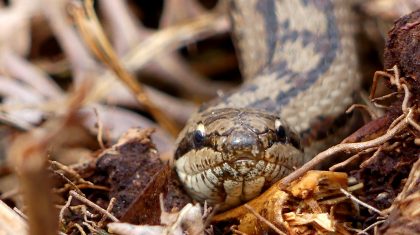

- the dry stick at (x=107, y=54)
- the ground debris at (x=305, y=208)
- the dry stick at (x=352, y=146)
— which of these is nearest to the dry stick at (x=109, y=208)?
the ground debris at (x=305, y=208)

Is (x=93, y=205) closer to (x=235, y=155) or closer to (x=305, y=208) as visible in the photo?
(x=235, y=155)

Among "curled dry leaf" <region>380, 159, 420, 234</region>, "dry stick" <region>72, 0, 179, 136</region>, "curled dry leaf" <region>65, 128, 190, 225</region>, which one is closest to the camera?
Answer: "curled dry leaf" <region>380, 159, 420, 234</region>

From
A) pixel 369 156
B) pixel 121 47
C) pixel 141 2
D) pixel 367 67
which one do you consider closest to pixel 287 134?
pixel 369 156

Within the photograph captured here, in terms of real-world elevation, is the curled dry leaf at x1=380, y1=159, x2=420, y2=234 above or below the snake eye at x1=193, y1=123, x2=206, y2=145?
below

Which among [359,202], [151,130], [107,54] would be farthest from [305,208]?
[107,54]

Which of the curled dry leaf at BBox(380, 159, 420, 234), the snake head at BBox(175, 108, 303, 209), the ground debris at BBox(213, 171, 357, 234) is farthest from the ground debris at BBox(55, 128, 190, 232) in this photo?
the curled dry leaf at BBox(380, 159, 420, 234)

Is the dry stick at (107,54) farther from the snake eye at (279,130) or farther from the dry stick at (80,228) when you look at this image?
the dry stick at (80,228)

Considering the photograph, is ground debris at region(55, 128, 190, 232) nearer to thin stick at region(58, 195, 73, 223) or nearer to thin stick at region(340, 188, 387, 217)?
thin stick at region(58, 195, 73, 223)
